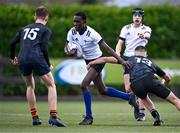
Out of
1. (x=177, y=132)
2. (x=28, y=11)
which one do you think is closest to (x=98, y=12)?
(x=28, y=11)

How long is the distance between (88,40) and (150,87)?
6.35 feet

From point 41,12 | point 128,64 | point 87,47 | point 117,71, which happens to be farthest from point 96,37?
point 117,71

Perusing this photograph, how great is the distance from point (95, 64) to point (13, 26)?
14.0m

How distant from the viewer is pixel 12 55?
15.5 meters

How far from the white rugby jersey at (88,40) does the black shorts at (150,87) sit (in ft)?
4.74

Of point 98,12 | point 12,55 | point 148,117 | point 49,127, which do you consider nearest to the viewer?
point 49,127

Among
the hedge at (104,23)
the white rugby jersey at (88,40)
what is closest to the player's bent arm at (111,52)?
the white rugby jersey at (88,40)

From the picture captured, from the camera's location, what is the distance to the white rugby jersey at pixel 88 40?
15891mm

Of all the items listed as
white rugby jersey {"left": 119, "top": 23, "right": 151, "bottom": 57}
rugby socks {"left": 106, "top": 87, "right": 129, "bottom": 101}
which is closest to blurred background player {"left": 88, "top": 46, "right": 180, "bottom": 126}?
rugby socks {"left": 106, "top": 87, "right": 129, "bottom": 101}

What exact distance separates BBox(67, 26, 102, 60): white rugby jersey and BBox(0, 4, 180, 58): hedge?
43.1 ft

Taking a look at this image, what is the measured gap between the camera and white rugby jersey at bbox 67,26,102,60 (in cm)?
1589

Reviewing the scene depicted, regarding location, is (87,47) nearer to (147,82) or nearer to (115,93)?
(115,93)

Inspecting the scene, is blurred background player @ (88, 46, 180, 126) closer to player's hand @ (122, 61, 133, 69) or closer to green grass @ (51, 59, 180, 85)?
player's hand @ (122, 61, 133, 69)

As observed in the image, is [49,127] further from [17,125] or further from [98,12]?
[98,12]
